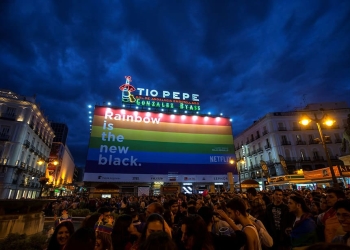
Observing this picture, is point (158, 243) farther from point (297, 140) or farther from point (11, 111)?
point (297, 140)

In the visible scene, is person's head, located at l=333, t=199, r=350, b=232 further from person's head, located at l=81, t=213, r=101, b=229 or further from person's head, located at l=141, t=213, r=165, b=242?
person's head, located at l=81, t=213, r=101, b=229

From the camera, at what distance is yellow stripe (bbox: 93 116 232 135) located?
106ft

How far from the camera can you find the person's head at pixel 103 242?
11.1 ft

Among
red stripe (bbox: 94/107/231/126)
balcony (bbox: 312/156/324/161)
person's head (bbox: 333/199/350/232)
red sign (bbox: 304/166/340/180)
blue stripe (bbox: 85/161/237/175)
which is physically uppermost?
red stripe (bbox: 94/107/231/126)

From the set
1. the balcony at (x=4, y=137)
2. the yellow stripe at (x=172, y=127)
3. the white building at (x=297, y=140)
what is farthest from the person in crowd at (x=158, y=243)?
the balcony at (x=4, y=137)

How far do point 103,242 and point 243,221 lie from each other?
2586mm

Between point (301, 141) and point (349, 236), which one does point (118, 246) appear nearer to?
point (349, 236)

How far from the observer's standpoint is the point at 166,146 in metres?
33.6

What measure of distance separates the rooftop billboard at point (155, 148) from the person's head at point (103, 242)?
27599 mm

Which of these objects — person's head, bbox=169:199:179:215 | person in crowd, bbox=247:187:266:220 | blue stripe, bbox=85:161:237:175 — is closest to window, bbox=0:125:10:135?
blue stripe, bbox=85:161:237:175

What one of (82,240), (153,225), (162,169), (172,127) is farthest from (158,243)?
(172,127)

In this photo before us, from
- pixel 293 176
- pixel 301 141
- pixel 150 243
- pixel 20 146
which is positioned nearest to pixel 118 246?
pixel 150 243

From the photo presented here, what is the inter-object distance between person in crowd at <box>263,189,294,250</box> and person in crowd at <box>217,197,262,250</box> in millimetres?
2558

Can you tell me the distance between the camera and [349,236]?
240cm
